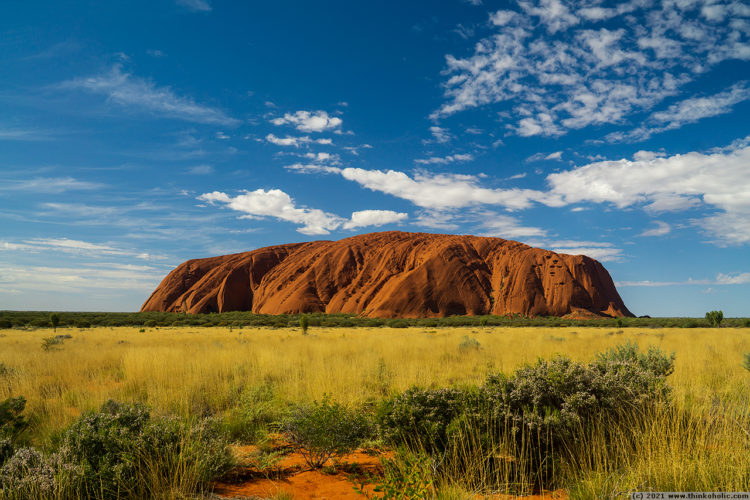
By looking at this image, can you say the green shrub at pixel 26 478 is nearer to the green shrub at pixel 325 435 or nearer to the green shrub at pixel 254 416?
the green shrub at pixel 254 416

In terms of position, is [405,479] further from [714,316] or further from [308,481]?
[714,316]

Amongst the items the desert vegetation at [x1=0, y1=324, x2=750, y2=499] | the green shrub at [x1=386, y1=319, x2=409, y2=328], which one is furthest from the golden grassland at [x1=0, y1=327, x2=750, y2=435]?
the green shrub at [x1=386, y1=319, x2=409, y2=328]

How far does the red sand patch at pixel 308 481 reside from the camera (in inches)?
167

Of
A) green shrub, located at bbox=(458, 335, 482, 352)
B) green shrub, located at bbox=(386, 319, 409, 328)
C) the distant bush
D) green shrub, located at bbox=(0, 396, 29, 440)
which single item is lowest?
green shrub, located at bbox=(386, 319, 409, 328)

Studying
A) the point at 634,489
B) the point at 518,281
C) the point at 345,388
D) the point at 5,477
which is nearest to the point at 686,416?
the point at 634,489

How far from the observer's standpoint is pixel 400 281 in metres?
77.5

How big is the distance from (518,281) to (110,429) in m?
84.0

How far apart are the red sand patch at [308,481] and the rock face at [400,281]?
6757 cm

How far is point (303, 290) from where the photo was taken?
84688 millimetres

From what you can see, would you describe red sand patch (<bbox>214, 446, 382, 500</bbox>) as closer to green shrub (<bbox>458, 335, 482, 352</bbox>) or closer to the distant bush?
the distant bush

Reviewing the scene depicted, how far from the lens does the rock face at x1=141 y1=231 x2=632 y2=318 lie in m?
77.1

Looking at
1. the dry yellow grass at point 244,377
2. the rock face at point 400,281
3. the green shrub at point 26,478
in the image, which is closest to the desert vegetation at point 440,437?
the green shrub at point 26,478

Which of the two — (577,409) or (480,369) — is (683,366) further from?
(577,409)

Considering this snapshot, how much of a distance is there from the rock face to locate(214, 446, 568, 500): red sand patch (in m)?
67.6
